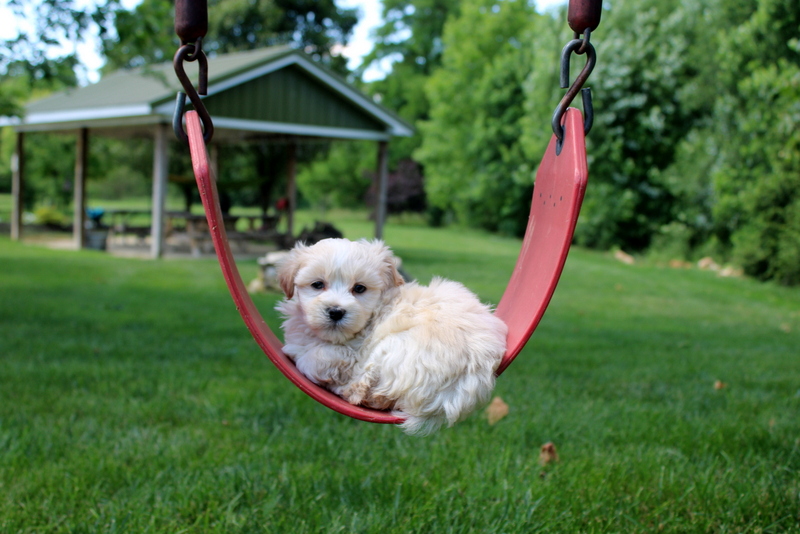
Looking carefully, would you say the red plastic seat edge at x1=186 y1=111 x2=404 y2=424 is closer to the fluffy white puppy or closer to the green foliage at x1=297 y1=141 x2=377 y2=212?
the fluffy white puppy

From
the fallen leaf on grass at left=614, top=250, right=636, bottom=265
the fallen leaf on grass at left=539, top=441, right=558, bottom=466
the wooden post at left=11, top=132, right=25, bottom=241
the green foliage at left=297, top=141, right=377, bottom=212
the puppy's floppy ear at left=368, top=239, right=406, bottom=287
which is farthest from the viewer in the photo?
the green foliage at left=297, top=141, right=377, bottom=212

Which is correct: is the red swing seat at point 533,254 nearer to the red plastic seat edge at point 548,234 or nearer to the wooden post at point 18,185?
the red plastic seat edge at point 548,234

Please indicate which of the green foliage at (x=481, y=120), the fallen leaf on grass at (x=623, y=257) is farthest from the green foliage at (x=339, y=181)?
the fallen leaf on grass at (x=623, y=257)

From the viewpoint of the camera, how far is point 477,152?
32.9 m

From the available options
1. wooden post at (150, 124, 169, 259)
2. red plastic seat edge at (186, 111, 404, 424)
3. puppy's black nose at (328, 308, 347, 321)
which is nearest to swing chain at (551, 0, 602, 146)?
puppy's black nose at (328, 308, 347, 321)

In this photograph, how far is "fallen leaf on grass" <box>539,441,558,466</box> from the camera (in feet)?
12.4

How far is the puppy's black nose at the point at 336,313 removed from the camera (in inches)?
66.4

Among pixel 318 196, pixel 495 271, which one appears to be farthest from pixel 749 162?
pixel 318 196

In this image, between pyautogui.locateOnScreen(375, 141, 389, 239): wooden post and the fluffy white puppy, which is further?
pyautogui.locateOnScreen(375, 141, 389, 239): wooden post

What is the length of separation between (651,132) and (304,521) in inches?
892

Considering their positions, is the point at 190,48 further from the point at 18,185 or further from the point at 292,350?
the point at 18,185

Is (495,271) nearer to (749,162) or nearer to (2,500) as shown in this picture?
(749,162)

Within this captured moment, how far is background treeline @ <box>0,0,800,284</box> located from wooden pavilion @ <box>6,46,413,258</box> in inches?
53.9

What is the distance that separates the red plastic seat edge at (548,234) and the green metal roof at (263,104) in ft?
41.1
